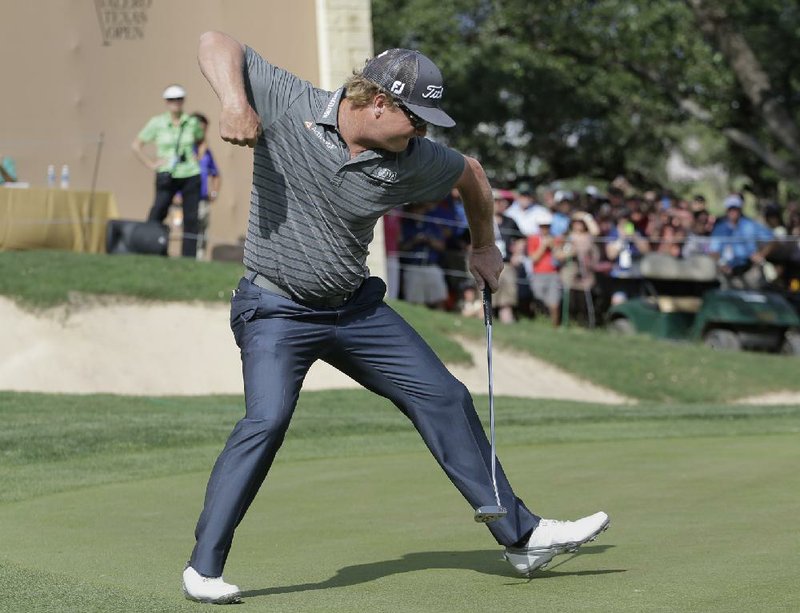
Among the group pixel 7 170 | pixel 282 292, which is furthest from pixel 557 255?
pixel 282 292

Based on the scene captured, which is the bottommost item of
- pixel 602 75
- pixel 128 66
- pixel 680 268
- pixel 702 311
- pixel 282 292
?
pixel 702 311

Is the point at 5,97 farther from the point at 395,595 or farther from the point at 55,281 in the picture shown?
the point at 395,595

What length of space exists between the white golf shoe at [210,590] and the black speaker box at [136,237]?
1346 centimetres

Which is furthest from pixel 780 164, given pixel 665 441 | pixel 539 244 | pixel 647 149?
pixel 665 441

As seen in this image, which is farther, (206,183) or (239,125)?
(206,183)

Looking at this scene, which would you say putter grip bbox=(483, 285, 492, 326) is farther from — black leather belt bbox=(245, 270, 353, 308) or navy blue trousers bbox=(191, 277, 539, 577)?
black leather belt bbox=(245, 270, 353, 308)

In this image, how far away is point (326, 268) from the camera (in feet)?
18.7

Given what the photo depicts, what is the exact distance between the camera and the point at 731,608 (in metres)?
5.08

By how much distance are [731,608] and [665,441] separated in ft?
20.1

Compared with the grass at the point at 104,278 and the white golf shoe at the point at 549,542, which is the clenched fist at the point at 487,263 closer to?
the white golf shoe at the point at 549,542

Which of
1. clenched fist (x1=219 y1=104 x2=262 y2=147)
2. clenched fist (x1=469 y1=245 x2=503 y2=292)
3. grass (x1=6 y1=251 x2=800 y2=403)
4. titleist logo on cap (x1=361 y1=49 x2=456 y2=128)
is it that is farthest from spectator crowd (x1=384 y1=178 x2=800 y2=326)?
clenched fist (x1=219 y1=104 x2=262 y2=147)

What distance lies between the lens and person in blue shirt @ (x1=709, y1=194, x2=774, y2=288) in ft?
69.7

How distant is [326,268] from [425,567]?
1334 millimetres

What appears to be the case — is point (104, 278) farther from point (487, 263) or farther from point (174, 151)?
point (487, 263)
